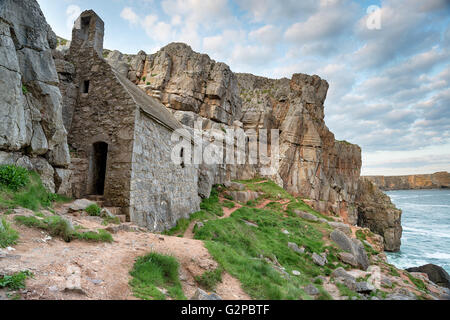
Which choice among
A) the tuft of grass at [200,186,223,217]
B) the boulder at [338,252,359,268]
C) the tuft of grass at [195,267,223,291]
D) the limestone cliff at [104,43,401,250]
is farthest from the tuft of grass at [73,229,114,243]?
the limestone cliff at [104,43,401,250]

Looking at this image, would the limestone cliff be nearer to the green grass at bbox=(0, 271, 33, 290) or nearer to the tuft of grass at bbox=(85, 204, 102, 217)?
the tuft of grass at bbox=(85, 204, 102, 217)

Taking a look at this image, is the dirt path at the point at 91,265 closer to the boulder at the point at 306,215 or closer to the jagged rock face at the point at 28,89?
the jagged rock face at the point at 28,89

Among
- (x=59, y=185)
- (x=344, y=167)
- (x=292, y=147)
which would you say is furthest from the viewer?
(x=344, y=167)

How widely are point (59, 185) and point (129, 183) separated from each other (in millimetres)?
2552

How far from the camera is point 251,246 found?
11164mm

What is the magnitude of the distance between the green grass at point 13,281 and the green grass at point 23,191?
137 inches

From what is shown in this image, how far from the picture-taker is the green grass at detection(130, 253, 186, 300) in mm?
4059

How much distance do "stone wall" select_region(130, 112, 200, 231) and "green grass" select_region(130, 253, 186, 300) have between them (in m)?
5.29

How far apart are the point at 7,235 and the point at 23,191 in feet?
9.76

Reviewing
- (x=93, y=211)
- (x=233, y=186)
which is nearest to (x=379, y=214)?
(x=233, y=186)

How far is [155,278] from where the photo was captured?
4.74m

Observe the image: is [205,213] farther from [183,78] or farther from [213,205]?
[183,78]
